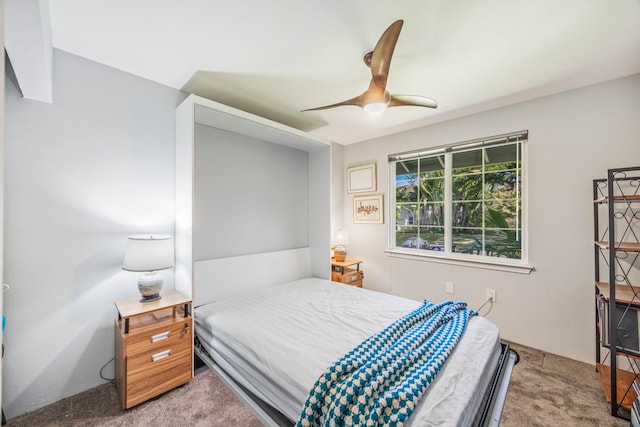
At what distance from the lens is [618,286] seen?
2061mm

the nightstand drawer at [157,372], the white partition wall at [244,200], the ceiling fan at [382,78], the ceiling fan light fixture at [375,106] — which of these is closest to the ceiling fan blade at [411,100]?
the ceiling fan at [382,78]

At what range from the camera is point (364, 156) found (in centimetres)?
401

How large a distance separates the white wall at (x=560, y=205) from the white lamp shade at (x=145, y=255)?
296cm

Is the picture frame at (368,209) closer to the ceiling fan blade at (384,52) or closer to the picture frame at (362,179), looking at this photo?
the picture frame at (362,179)

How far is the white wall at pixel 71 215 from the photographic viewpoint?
1.75 meters

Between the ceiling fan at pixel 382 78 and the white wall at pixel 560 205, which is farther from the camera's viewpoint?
the white wall at pixel 560 205

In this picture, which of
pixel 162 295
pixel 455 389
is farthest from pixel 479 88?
pixel 162 295

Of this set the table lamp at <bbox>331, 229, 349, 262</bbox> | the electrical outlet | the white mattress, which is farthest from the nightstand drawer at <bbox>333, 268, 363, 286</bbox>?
the electrical outlet

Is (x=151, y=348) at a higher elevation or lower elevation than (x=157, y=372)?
higher

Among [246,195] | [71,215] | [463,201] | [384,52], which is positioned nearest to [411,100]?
[384,52]

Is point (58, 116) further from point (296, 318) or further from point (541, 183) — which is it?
point (541, 183)

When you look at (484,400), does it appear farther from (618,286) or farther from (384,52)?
(384,52)

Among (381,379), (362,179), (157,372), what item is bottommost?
(157,372)

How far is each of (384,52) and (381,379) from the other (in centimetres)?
173
